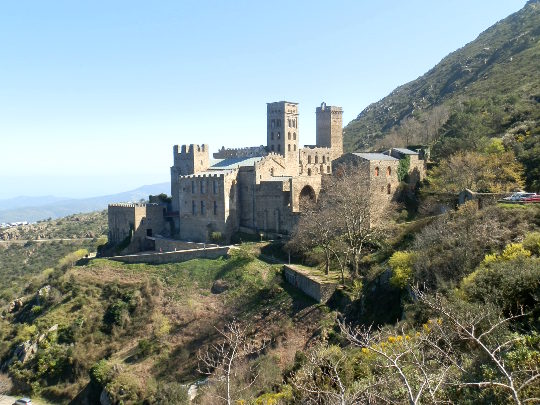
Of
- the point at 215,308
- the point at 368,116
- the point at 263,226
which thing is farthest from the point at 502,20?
the point at 215,308

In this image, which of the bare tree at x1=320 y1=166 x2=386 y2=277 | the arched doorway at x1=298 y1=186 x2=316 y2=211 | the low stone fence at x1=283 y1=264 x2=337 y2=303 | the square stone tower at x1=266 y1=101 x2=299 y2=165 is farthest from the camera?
the square stone tower at x1=266 y1=101 x2=299 y2=165

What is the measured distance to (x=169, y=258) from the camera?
138 feet

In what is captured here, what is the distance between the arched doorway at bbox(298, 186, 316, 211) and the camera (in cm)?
4093

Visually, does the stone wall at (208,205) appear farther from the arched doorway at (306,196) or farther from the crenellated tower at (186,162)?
the arched doorway at (306,196)

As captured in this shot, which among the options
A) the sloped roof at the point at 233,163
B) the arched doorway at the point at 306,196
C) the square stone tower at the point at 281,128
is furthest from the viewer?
the square stone tower at the point at 281,128

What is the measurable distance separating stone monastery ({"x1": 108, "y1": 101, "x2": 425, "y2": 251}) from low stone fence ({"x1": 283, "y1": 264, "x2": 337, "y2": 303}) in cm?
765

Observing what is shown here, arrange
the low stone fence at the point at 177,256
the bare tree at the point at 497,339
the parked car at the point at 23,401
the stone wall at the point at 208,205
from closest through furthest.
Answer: the bare tree at the point at 497,339, the parked car at the point at 23,401, the low stone fence at the point at 177,256, the stone wall at the point at 208,205

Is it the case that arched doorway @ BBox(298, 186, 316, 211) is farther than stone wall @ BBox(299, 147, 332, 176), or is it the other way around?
stone wall @ BBox(299, 147, 332, 176)

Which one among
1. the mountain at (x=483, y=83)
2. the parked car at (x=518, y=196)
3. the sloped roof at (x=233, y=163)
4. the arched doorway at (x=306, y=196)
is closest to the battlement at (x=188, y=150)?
the sloped roof at (x=233, y=163)

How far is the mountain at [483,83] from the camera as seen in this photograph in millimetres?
64188

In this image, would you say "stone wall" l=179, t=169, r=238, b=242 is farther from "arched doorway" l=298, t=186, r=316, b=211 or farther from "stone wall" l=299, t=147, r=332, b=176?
"stone wall" l=299, t=147, r=332, b=176

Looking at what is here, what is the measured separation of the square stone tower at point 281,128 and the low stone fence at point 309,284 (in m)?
25.1

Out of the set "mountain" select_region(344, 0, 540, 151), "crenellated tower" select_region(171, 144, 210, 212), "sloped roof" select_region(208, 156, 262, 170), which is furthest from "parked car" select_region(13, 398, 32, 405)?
"mountain" select_region(344, 0, 540, 151)

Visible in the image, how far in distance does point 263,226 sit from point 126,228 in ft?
51.3
